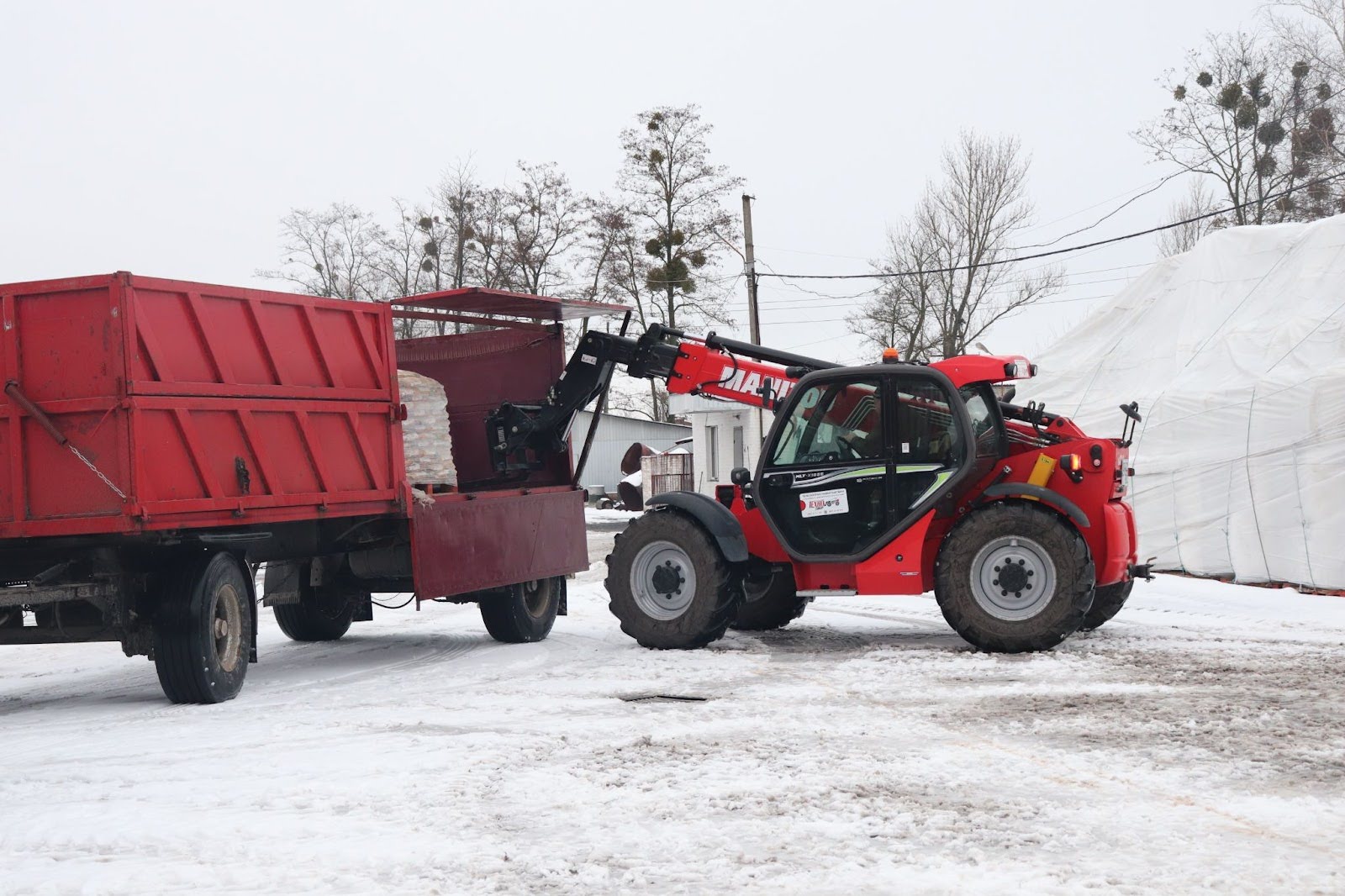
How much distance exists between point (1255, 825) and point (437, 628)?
32.8ft

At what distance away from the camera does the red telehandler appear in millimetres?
10273

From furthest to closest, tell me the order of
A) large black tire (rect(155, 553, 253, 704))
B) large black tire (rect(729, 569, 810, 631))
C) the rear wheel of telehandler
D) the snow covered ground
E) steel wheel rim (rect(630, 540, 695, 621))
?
large black tire (rect(729, 569, 810, 631)), the rear wheel of telehandler, steel wheel rim (rect(630, 540, 695, 621)), large black tire (rect(155, 553, 253, 704)), the snow covered ground

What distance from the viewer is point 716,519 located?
1109 cm

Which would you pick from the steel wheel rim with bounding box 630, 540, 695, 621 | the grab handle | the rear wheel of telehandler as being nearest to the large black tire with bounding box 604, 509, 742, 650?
the steel wheel rim with bounding box 630, 540, 695, 621

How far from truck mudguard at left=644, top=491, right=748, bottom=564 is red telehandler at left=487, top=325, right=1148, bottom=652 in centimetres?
2

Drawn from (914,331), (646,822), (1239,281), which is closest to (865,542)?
(646,822)

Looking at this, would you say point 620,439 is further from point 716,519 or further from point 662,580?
point 716,519

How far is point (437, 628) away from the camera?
46.5 feet

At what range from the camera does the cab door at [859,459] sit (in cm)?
1065

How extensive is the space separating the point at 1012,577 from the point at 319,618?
20.8 ft

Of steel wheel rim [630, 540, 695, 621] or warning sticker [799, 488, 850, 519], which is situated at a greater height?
warning sticker [799, 488, 850, 519]

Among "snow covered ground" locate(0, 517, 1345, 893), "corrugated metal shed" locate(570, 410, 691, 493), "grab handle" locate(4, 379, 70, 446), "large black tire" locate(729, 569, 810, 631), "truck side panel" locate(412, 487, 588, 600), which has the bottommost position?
"snow covered ground" locate(0, 517, 1345, 893)

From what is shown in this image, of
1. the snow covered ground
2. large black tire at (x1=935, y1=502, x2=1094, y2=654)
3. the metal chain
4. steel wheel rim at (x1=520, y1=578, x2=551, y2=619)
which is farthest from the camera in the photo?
steel wheel rim at (x1=520, y1=578, x2=551, y2=619)

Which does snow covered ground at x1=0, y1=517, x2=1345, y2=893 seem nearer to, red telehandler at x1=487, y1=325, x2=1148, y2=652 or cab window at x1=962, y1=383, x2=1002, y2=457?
red telehandler at x1=487, y1=325, x2=1148, y2=652
